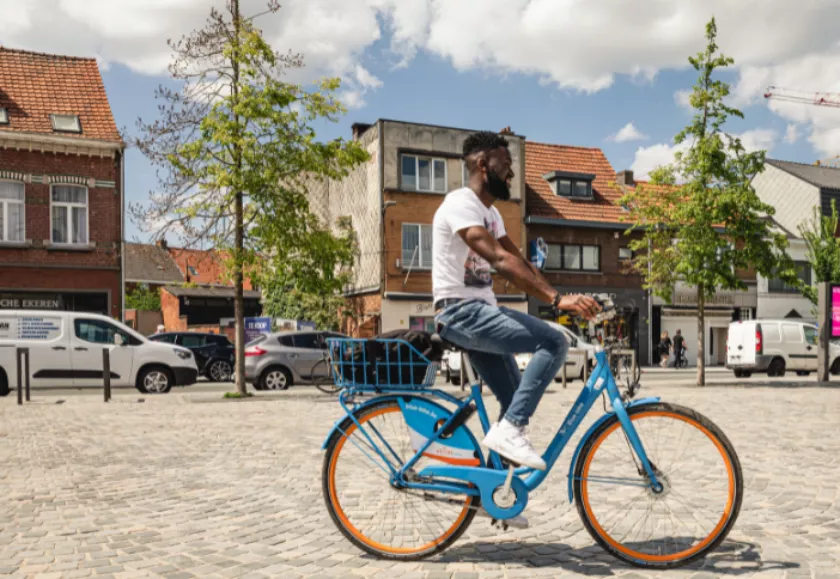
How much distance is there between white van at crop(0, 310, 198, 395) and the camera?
645 inches

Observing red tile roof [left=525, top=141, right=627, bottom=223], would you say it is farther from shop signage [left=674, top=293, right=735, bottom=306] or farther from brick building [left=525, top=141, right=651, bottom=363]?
shop signage [left=674, top=293, right=735, bottom=306]

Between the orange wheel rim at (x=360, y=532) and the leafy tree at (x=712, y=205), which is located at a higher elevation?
the leafy tree at (x=712, y=205)

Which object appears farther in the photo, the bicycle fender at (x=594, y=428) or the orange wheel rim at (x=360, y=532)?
the orange wheel rim at (x=360, y=532)

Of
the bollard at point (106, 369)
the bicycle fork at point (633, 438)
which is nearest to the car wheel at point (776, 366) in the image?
the bollard at point (106, 369)

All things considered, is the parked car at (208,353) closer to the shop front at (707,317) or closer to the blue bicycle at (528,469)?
the blue bicycle at (528,469)

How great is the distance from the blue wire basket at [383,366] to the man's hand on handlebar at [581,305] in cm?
67

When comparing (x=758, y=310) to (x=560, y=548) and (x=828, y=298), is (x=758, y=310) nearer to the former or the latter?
(x=828, y=298)

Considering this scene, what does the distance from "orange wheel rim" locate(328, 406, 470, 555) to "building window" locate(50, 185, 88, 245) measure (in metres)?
23.9

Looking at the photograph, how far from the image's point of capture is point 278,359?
18.0 m

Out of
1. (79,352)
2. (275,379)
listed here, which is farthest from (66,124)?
(275,379)

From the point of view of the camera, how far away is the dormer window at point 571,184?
3753 centimetres

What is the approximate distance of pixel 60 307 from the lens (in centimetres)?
2503

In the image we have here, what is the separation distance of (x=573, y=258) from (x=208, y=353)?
18841mm

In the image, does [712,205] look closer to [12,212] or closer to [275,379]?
[275,379]
